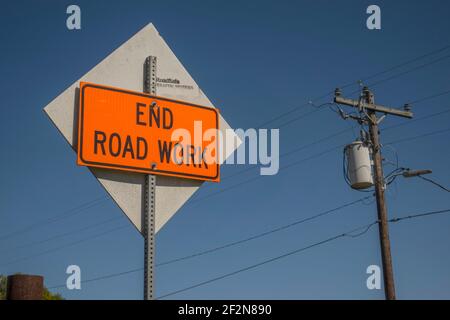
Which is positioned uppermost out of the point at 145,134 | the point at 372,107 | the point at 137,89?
the point at 372,107

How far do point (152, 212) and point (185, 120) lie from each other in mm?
817

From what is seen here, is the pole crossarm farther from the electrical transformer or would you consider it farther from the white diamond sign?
the white diamond sign

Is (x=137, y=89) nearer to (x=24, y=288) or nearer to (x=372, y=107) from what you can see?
(x=24, y=288)

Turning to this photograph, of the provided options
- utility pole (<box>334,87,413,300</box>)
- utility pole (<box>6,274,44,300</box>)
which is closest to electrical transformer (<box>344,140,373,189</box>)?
utility pole (<box>334,87,413,300</box>)

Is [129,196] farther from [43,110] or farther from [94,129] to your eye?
Answer: [43,110]

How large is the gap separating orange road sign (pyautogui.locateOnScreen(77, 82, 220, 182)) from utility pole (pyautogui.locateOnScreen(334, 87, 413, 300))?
13.7 metres

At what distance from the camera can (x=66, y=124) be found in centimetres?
412

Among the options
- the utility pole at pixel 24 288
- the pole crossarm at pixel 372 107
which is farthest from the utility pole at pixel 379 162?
the utility pole at pixel 24 288

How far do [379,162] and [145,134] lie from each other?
15011mm

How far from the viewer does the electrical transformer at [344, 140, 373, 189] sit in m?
17.4

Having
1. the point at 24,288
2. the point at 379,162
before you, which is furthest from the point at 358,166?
the point at 24,288

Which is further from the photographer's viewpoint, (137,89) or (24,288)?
(137,89)

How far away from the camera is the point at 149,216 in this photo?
4055 millimetres
